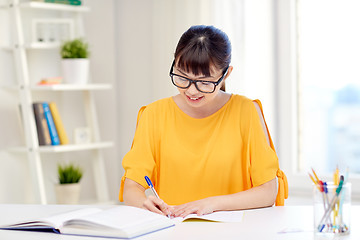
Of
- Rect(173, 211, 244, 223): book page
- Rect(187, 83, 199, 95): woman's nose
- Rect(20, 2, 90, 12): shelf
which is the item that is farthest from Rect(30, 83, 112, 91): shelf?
Rect(173, 211, 244, 223): book page

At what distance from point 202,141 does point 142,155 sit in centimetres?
23

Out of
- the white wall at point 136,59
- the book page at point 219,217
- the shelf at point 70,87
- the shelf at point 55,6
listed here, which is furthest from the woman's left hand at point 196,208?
the shelf at point 55,6

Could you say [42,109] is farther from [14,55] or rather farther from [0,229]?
[0,229]

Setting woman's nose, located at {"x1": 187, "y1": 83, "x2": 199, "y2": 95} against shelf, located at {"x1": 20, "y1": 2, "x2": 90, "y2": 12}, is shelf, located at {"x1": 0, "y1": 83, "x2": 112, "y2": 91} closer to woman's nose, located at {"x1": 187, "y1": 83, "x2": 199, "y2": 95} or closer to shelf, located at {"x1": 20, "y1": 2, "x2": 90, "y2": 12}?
shelf, located at {"x1": 20, "y1": 2, "x2": 90, "y2": 12}

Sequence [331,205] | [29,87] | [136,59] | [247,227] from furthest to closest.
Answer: [136,59]
[29,87]
[247,227]
[331,205]

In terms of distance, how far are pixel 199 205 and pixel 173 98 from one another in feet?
1.99

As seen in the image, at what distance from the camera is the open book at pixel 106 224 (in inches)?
56.9

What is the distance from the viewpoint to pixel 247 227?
154 centimetres

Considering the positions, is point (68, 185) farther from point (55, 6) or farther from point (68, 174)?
point (55, 6)

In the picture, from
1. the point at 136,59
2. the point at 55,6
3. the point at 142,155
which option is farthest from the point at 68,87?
the point at 142,155

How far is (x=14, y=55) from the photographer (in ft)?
10.8

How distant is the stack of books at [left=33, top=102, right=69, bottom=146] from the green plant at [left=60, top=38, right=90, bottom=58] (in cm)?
30

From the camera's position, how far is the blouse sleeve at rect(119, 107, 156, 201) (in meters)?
2.03

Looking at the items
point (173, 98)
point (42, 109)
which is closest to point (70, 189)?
point (42, 109)
